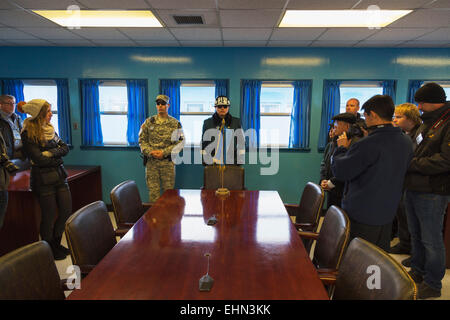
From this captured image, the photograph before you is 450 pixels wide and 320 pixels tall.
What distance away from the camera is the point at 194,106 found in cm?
465

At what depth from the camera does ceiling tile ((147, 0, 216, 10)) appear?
271 cm

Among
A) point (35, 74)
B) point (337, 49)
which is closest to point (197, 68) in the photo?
point (337, 49)

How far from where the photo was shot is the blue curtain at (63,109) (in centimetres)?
453

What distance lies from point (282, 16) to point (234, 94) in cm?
159

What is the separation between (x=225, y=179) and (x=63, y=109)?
3.27 m

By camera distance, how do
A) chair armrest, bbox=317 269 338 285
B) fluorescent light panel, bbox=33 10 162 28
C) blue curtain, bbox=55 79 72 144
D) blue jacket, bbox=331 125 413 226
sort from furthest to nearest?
blue curtain, bbox=55 79 72 144, fluorescent light panel, bbox=33 10 162 28, blue jacket, bbox=331 125 413 226, chair armrest, bbox=317 269 338 285

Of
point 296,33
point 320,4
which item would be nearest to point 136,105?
point 296,33

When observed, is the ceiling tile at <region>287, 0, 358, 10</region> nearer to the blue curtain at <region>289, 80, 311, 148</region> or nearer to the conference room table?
the blue curtain at <region>289, 80, 311, 148</region>

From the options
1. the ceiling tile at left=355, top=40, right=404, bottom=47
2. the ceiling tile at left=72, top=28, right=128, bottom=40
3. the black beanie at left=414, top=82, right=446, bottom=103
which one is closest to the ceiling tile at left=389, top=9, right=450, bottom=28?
the ceiling tile at left=355, top=40, right=404, bottom=47

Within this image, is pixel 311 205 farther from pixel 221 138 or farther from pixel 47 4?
pixel 47 4

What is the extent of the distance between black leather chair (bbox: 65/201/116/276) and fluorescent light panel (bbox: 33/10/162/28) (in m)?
2.45

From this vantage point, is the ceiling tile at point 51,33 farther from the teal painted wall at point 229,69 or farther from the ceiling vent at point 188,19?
the ceiling vent at point 188,19

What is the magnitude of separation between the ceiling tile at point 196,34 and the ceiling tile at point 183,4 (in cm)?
67

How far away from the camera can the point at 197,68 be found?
4438mm
